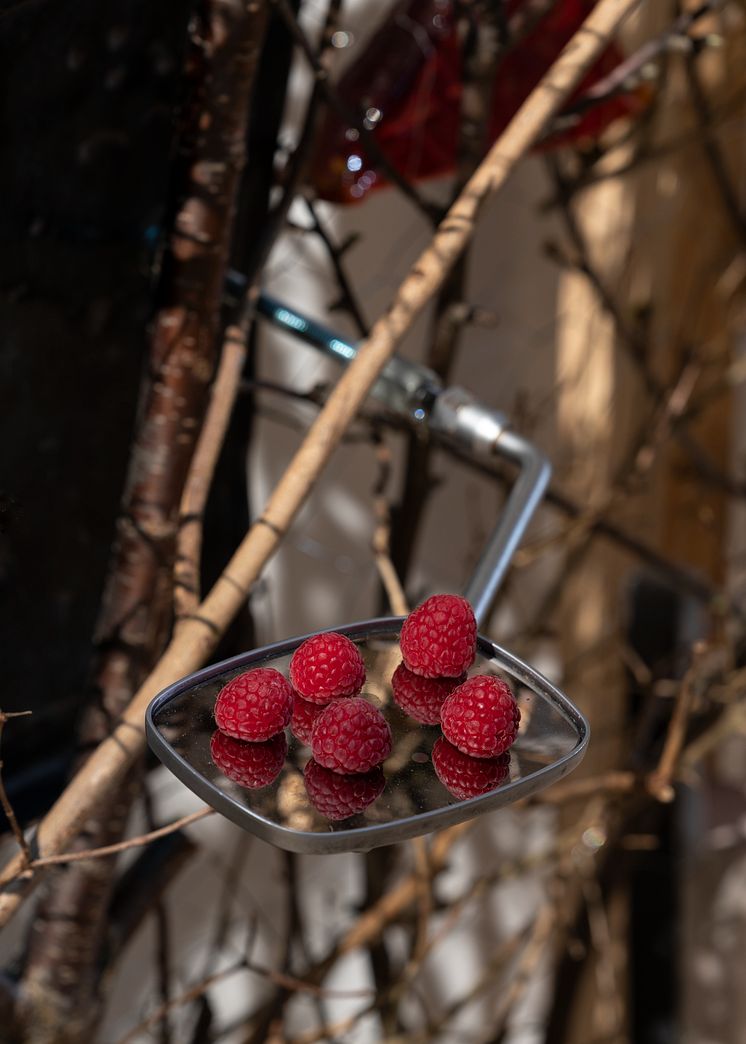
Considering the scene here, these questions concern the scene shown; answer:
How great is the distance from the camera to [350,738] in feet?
0.84

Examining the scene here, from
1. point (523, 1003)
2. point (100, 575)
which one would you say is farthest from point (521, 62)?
point (523, 1003)

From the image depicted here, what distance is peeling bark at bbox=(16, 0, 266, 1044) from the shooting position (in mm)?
390

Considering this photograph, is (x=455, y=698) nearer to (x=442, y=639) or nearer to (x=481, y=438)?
(x=442, y=639)

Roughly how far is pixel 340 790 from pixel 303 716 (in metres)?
0.03

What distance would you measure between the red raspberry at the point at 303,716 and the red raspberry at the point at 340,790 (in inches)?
0.4

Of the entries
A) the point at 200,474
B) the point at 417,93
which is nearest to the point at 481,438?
the point at 200,474

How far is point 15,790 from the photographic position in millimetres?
469

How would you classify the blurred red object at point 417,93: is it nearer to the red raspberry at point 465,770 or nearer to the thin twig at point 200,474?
the thin twig at point 200,474

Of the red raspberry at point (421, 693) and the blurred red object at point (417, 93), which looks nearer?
the red raspberry at point (421, 693)

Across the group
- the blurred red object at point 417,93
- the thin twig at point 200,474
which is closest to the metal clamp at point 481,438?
the thin twig at point 200,474

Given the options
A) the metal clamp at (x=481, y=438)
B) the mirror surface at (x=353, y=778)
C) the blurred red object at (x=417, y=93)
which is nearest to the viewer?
the mirror surface at (x=353, y=778)

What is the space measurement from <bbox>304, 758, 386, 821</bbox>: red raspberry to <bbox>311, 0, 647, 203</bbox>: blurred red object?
0.36 meters

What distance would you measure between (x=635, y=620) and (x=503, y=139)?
1.96 ft

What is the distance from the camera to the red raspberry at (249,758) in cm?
26
